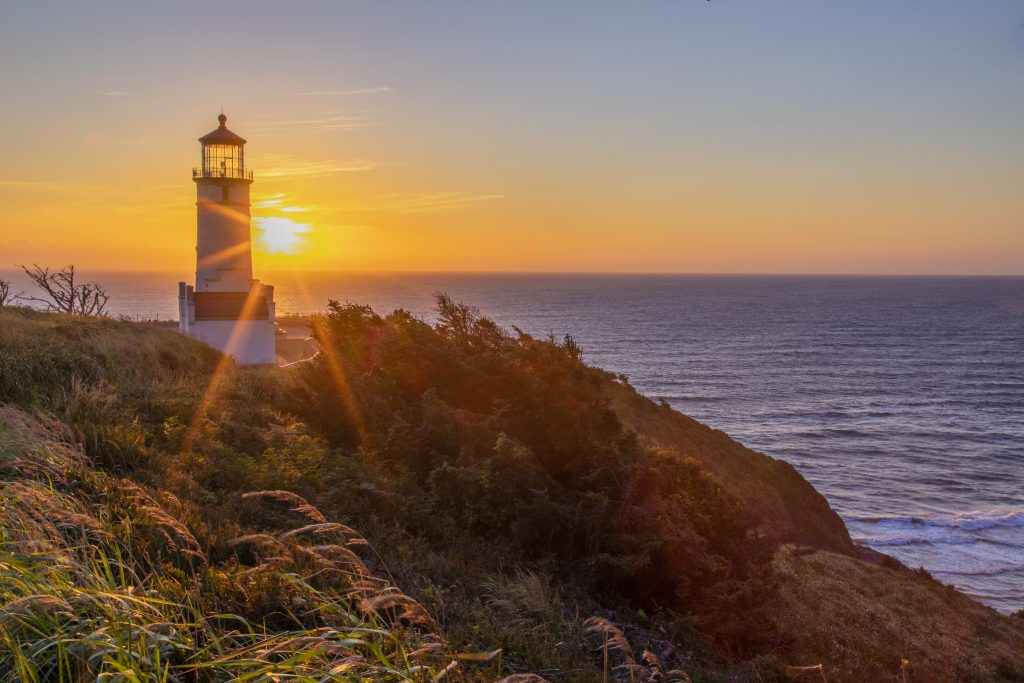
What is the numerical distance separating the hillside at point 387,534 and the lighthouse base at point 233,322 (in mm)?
12212

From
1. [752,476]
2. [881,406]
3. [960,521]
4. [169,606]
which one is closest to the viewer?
[169,606]

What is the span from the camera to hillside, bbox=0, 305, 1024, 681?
3.26 meters

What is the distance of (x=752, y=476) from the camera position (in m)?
22.0

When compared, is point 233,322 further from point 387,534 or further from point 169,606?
point 169,606

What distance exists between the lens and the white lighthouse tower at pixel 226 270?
87.0ft

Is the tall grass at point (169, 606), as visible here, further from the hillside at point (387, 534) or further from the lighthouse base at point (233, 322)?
the lighthouse base at point (233, 322)

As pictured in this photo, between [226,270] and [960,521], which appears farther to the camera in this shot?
[226,270]

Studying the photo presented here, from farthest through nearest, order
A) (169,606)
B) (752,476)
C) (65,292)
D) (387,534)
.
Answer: (65,292) → (752,476) → (387,534) → (169,606)

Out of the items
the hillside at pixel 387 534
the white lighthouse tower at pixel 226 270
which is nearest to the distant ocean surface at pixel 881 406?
the hillside at pixel 387 534

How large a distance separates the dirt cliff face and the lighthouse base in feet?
41.5

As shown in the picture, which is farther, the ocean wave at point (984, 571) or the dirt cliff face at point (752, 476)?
the ocean wave at point (984, 571)

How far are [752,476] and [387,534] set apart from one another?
18122mm

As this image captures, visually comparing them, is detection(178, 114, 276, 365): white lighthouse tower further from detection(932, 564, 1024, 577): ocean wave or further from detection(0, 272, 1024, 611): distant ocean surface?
detection(932, 564, 1024, 577): ocean wave

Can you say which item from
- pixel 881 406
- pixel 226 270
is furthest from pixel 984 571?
pixel 226 270
